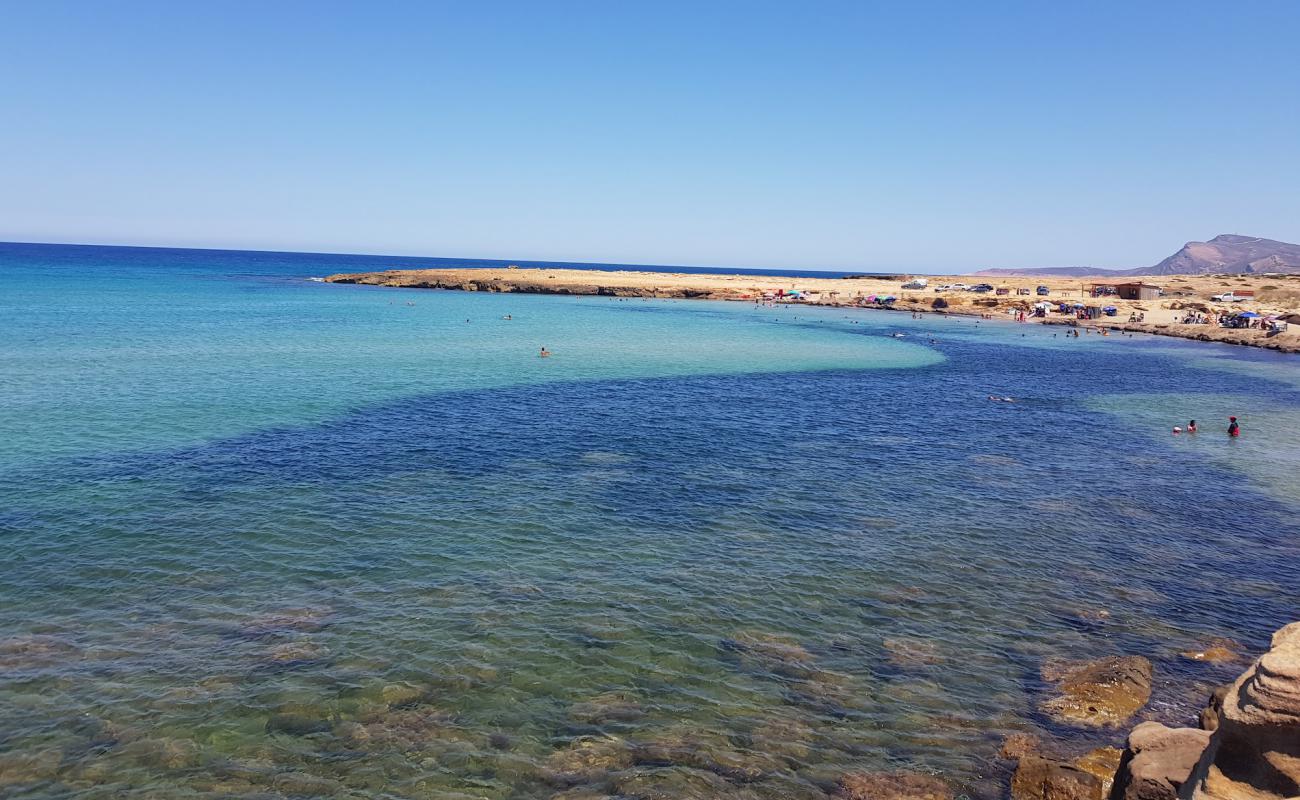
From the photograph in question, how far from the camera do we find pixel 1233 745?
967 centimetres

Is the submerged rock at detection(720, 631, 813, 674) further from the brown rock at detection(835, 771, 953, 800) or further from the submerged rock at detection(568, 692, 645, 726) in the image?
the brown rock at detection(835, 771, 953, 800)

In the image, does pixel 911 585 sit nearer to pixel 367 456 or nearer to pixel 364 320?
pixel 367 456

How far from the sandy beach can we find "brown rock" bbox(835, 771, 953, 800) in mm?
90913

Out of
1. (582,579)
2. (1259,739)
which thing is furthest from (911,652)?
(582,579)

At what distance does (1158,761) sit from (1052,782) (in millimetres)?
1890

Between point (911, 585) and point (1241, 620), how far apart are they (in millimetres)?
8218

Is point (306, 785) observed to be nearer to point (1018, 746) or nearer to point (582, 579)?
point (582, 579)

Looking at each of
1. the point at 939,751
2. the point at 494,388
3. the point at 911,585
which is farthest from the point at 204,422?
the point at 939,751

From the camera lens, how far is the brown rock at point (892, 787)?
42.2 ft

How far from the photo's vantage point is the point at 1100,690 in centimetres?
1602

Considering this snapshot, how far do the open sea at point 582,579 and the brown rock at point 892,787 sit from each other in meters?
0.26

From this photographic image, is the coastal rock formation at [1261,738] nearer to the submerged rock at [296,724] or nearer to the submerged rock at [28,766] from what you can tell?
the submerged rock at [296,724]

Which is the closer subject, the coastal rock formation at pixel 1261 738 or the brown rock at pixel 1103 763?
the coastal rock formation at pixel 1261 738

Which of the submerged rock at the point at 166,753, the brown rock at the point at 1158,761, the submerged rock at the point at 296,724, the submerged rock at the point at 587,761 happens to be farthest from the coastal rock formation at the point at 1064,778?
the submerged rock at the point at 166,753
